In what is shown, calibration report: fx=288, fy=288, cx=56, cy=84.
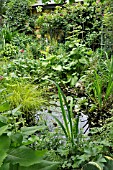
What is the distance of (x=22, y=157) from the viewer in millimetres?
1263

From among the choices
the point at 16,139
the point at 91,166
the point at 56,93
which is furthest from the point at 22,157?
the point at 56,93

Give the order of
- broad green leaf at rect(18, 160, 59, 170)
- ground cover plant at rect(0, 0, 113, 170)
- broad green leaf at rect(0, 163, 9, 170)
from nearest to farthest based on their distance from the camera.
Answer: broad green leaf at rect(0, 163, 9, 170) → broad green leaf at rect(18, 160, 59, 170) → ground cover plant at rect(0, 0, 113, 170)

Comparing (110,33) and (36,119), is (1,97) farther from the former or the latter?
(110,33)

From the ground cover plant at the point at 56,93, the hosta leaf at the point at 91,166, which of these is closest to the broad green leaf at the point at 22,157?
the ground cover plant at the point at 56,93

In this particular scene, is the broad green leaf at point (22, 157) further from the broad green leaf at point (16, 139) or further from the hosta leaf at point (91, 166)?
the hosta leaf at point (91, 166)

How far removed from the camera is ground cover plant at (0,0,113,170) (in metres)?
1.68

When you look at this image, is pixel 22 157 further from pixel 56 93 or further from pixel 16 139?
pixel 56 93

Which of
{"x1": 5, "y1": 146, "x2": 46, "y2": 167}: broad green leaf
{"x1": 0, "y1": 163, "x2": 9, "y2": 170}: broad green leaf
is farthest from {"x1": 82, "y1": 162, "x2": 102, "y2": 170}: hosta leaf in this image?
{"x1": 0, "y1": 163, "x2": 9, "y2": 170}: broad green leaf

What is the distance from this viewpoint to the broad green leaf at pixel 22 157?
1.24 metres

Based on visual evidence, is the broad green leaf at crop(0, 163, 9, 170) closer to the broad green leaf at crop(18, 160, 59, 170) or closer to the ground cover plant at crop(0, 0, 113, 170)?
the ground cover plant at crop(0, 0, 113, 170)

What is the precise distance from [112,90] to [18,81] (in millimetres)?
1279

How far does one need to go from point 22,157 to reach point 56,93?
2.97 metres

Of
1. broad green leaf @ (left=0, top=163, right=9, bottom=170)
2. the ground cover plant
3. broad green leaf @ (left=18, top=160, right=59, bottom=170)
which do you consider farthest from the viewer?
the ground cover plant

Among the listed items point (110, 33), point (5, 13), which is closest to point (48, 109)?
point (110, 33)
